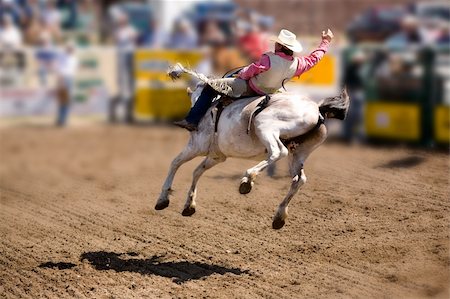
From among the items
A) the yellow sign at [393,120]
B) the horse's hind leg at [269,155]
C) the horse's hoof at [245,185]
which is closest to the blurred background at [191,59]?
the yellow sign at [393,120]

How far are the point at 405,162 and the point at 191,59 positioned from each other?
8017mm

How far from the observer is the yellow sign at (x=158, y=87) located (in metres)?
19.5

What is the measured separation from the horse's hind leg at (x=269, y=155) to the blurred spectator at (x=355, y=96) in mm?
8341

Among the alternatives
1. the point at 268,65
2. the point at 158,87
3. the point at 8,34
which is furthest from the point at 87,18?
the point at 268,65

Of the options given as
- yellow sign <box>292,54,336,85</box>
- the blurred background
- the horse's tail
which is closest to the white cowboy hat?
the horse's tail

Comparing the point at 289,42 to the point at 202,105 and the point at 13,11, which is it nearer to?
the point at 202,105

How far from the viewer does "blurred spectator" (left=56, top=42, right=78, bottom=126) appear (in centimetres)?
1950

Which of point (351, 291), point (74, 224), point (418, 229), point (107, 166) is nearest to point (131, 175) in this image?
point (107, 166)

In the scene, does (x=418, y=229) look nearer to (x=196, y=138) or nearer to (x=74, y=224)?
(x=196, y=138)

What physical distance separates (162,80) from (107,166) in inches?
214

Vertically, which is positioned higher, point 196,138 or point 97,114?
point 196,138

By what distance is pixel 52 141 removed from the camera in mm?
17469

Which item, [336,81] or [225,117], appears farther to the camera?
[336,81]

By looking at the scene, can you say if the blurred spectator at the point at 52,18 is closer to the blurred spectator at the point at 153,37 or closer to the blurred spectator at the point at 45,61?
the blurred spectator at the point at 153,37
